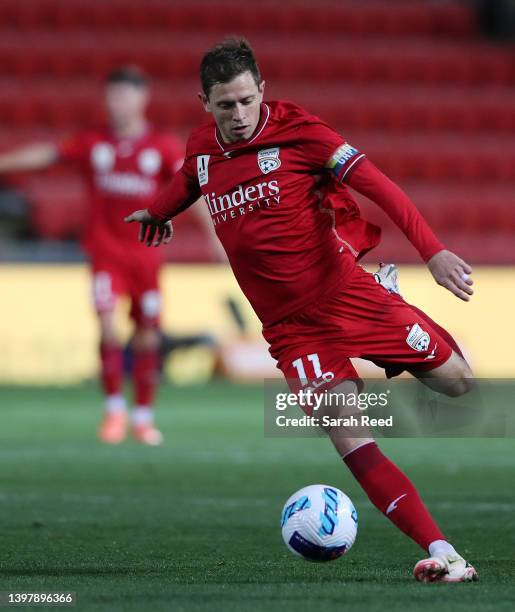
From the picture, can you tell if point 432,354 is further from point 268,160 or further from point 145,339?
point 145,339

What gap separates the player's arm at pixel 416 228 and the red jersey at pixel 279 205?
0.13 metres

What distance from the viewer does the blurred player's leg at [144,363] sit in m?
8.30

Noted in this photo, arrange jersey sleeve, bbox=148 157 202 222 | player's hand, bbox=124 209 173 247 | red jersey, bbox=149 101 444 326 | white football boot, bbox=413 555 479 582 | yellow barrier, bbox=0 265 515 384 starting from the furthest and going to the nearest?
yellow barrier, bbox=0 265 515 384
player's hand, bbox=124 209 173 247
jersey sleeve, bbox=148 157 202 222
red jersey, bbox=149 101 444 326
white football boot, bbox=413 555 479 582

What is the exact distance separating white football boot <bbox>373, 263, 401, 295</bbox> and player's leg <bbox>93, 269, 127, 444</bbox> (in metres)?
3.93

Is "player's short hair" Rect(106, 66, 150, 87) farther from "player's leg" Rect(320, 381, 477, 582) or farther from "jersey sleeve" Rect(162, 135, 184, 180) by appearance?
"player's leg" Rect(320, 381, 477, 582)

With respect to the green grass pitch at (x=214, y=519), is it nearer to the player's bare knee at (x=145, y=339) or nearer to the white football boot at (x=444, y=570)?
the white football boot at (x=444, y=570)

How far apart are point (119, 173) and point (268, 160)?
4.24 meters

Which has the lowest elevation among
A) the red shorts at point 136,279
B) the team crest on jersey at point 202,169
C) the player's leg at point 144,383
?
the player's leg at point 144,383

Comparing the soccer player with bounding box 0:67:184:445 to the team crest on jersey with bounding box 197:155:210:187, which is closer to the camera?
the team crest on jersey with bounding box 197:155:210:187

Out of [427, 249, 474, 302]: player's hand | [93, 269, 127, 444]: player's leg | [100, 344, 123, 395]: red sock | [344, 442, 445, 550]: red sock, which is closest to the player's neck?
[93, 269, 127, 444]: player's leg

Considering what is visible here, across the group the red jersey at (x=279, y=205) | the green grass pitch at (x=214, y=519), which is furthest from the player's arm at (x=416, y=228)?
the green grass pitch at (x=214, y=519)

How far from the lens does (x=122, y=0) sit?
17.6 meters

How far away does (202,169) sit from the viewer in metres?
4.38

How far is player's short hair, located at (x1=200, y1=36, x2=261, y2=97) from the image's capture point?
4.12 m
